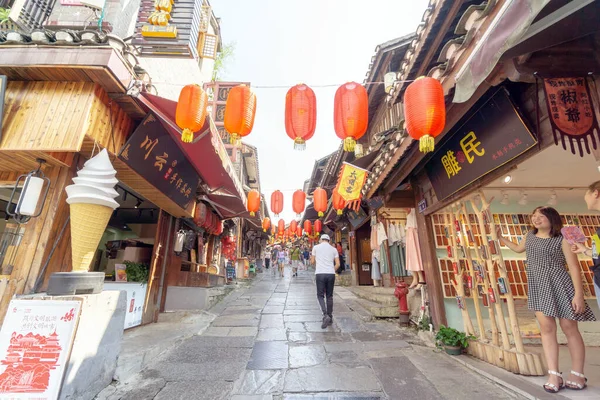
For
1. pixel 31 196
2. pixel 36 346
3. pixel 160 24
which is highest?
pixel 160 24

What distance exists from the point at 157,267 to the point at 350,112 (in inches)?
252

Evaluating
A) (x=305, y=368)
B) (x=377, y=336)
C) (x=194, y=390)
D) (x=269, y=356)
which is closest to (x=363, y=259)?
(x=377, y=336)

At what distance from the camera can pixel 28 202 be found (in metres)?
3.32

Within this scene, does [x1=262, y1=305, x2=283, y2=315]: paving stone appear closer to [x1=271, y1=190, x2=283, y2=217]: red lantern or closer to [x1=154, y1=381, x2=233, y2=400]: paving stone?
[x1=154, y1=381, x2=233, y2=400]: paving stone

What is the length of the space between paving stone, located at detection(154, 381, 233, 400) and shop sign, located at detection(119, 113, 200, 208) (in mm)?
3607

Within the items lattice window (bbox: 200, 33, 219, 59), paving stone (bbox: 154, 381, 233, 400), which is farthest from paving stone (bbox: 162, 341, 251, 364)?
lattice window (bbox: 200, 33, 219, 59)

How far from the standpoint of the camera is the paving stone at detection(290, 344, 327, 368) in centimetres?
379

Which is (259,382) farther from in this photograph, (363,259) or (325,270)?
(363,259)

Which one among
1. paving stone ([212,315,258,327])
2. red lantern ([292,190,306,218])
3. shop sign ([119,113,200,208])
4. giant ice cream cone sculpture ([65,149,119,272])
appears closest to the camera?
giant ice cream cone sculpture ([65,149,119,272])

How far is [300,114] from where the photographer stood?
4.77 m

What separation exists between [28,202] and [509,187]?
27.1ft

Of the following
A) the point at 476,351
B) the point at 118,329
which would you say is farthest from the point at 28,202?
the point at 476,351

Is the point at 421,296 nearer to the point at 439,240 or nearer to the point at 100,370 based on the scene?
the point at 439,240

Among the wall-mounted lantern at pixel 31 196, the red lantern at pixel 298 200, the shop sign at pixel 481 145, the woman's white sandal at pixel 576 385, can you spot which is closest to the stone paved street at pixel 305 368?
the woman's white sandal at pixel 576 385
